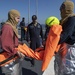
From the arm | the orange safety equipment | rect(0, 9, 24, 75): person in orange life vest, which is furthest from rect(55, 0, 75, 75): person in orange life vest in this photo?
rect(0, 9, 24, 75): person in orange life vest

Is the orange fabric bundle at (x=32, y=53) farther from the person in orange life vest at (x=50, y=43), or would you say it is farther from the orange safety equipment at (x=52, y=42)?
the orange safety equipment at (x=52, y=42)

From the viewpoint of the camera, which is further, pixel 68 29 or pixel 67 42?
pixel 67 42

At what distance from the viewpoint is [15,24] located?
201 inches

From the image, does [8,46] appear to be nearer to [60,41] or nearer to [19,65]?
[19,65]

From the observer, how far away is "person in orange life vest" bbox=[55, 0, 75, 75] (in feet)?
15.1

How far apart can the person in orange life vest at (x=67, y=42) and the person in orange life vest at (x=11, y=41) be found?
0.77 meters

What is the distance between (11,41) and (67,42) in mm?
1014

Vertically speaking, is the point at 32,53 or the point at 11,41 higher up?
the point at 11,41

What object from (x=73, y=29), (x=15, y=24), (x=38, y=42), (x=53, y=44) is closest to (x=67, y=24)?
(x=73, y=29)

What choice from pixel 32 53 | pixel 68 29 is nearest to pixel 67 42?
pixel 68 29

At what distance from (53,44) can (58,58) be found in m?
0.40

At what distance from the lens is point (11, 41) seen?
4.84m

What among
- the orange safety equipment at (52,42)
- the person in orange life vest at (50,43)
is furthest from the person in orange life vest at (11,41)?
the orange safety equipment at (52,42)

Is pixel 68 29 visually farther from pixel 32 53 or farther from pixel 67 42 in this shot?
pixel 32 53
